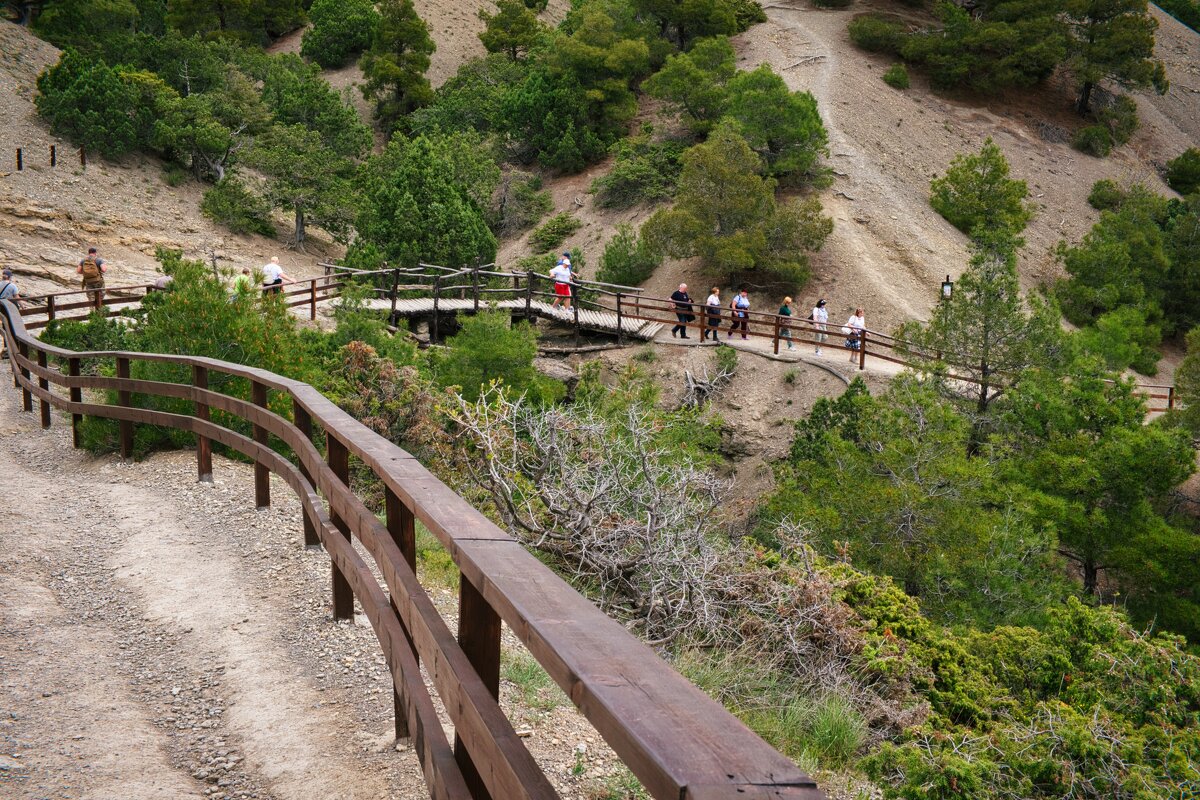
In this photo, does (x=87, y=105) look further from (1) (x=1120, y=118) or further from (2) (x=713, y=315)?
(1) (x=1120, y=118)

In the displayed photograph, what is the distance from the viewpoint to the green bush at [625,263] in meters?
35.1

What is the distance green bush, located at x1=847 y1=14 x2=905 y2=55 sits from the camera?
167ft

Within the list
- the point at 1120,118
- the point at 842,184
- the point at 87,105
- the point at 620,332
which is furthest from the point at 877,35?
the point at 87,105

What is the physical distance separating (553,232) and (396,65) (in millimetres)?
18150

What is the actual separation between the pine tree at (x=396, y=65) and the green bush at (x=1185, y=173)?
38050 millimetres

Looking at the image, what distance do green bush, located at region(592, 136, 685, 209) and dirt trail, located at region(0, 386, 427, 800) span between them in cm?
3416

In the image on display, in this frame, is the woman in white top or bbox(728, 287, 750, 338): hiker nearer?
the woman in white top

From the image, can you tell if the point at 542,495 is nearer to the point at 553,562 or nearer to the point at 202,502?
the point at 553,562

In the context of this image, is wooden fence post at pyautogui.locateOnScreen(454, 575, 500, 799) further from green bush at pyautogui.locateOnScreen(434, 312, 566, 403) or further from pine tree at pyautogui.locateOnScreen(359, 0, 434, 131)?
pine tree at pyautogui.locateOnScreen(359, 0, 434, 131)

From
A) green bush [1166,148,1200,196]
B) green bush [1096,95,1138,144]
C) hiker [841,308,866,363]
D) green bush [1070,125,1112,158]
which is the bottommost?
hiker [841,308,866,363]

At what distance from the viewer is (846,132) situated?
4212 centimetres

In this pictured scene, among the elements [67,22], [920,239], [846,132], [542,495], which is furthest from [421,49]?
[542,495]

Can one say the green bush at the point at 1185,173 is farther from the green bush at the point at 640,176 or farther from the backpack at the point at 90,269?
the backpack at the point at 90,269

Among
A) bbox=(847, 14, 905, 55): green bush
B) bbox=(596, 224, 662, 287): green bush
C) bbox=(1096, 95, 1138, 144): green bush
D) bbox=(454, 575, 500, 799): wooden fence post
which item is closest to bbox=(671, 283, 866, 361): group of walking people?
bbox=(596, 224, 662, 287): green bush
